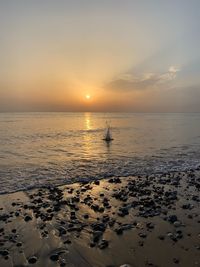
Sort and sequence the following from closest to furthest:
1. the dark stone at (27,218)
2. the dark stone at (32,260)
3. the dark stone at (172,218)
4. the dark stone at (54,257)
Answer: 1. the dark stone at (32,260)
2. the dark stone at (54,257)
3. the dark stone at (172,218)
4. the dark stone at (27,218)

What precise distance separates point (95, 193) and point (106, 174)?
5500 millimetres

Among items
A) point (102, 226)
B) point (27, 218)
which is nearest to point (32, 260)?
point (102, 226)

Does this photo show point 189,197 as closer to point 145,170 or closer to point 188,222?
point 188,222

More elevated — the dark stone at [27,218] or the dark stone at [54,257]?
the dark stone at [27,218]

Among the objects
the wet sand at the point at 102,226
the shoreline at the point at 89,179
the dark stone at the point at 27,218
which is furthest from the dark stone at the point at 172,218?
the shoreline at the point at 89,179

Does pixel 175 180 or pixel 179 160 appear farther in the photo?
pixel 179 160

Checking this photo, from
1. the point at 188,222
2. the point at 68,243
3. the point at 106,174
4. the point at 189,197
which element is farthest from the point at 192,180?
the point at 68,243

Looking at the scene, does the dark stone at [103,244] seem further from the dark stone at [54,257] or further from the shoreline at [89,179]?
the shoreline at [89,179]

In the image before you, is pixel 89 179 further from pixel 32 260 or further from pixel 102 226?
pixel 32 260

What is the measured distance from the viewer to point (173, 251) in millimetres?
9438

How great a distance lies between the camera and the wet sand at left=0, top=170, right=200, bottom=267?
920cm

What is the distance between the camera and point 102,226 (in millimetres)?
11578

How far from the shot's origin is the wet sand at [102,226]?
9203 millimetres

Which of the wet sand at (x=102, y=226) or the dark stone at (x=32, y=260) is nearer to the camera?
the dark stone at (x=32, y=260)
